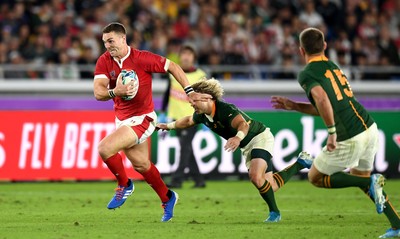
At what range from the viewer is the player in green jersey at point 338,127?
10.3 metres

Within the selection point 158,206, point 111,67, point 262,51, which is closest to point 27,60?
point 262,51

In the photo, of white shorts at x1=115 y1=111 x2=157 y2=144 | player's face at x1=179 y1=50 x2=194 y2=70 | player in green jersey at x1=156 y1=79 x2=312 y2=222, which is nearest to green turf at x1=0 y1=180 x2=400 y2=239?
player in green jersey at x1=156 y1=79 x2=312 y2=222

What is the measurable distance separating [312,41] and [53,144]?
29.5ft

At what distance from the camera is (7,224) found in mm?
11812

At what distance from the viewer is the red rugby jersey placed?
1215cm

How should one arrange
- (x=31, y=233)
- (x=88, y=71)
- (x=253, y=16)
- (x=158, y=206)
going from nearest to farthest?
(x=31, y=233) → (x=158, y=206) → (x=88, y=71) → (x=253, y=16)

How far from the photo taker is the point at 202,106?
11820 mm

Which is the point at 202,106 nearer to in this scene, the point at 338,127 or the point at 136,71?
the point at 136,71

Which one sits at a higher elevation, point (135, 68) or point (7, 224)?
point (135, 68)

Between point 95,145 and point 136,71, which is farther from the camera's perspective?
point 95,145

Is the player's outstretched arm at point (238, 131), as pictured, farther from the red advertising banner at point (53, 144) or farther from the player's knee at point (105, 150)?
the red advertising banner at point (53, 144)

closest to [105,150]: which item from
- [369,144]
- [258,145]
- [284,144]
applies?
[258,145]

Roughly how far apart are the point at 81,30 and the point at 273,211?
1139 cm

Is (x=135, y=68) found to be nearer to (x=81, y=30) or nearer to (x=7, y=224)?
(x=7, y=224)
